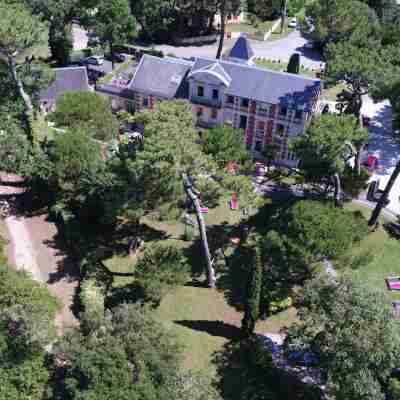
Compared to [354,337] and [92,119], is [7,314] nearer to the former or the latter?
[354,337]

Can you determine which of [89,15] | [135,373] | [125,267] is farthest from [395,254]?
[89,15]

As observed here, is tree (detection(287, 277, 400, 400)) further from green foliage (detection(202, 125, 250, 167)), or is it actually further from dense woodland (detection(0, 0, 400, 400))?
green foliage (detection(202, 125, 250, 167))

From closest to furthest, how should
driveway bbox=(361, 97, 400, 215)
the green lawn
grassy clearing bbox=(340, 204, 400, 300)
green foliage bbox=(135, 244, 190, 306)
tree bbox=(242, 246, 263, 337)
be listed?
tree bbox=(242, 246, 263, 337) → green foliage bbox=(135, 244, 190, 306) → grassy clearing bbox=(340, 204, 400, 300) → driveway bbox=(361, 97, 400, 215) → the green lawn

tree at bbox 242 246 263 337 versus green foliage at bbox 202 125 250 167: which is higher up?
green foliage at bbox 202 125 250 167

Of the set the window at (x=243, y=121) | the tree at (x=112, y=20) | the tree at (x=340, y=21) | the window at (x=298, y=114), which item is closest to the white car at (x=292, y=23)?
the tree at (x=340, y=21)

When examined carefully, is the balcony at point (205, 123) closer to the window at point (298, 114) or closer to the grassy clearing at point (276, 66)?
the window at point (298, 114)

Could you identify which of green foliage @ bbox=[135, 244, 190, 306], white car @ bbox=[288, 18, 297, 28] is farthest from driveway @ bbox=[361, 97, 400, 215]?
white car @ bbox=[288, 18, 297, 28]

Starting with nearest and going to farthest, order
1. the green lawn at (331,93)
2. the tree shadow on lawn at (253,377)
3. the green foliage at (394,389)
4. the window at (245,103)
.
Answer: the green foliage at (394,389), the tree shadow on lawn at (253,377), the window at (245,103), the green lawn at (331,93)
